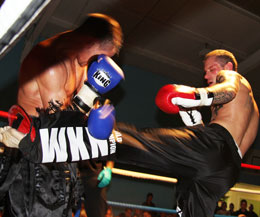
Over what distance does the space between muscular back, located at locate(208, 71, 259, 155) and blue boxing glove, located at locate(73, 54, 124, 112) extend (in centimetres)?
57

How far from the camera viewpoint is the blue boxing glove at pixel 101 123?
1123 mm

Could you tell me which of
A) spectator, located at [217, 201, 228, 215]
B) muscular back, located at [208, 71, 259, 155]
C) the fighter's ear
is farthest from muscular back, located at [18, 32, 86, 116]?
spectator, located at [217, 201, 228, 215]

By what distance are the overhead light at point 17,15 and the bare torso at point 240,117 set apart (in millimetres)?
1273

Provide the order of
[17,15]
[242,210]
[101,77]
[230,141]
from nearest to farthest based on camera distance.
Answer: [17,15] → [101,77] → [230,141] → [242,210]

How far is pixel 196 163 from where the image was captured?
53.7 inches

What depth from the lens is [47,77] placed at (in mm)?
1350

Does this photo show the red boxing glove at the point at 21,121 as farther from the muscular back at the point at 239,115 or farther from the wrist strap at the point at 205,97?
the muscular back at the point at 239,115

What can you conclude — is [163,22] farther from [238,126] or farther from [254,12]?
[238,126]

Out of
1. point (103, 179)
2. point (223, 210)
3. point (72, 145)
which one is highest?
point (72, 145)

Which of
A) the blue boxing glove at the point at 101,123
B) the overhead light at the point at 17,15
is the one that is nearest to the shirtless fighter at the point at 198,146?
the blue boxing glove at the point at 101,123

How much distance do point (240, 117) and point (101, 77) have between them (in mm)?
795

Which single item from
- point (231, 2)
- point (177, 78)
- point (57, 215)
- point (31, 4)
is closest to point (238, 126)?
point (57, 215)

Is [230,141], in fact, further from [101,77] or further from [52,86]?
[52,86]

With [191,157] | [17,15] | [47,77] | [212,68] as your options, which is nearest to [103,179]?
[191,157]
